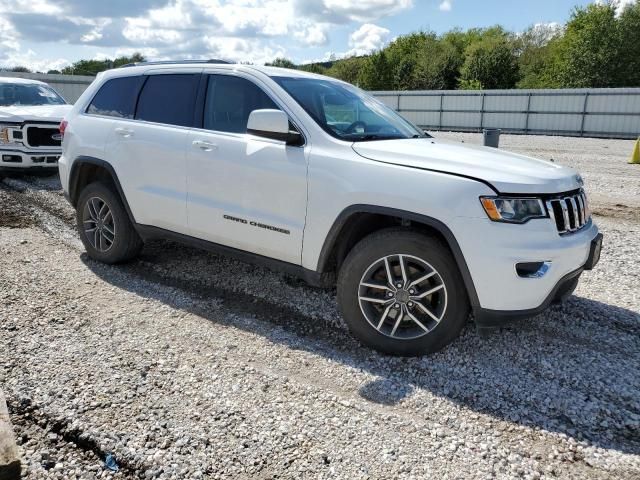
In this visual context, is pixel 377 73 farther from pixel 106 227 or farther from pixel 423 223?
pixel 423 223

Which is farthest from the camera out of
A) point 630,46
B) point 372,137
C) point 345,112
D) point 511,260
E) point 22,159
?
point 630,46

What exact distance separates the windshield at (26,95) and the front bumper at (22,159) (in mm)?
1520

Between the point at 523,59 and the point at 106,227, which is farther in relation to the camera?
the point at 523,59

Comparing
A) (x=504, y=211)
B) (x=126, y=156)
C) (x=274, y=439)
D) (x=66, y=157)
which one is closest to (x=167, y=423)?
(x=274, y=439)

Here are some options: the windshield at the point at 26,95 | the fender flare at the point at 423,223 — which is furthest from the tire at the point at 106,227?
the windshield at the point at 26,95

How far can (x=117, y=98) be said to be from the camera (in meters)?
5.37

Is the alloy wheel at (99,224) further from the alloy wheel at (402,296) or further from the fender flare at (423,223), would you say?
the alloy wheel at (402,296)

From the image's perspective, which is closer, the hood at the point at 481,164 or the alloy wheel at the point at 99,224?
the hood at the point at 481,164

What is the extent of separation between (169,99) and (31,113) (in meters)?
6.67

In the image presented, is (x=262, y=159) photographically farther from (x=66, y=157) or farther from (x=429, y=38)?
(x=429, y=38)

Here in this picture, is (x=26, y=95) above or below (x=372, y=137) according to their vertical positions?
above

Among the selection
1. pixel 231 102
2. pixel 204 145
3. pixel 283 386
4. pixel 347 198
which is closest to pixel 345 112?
pixel 231 102

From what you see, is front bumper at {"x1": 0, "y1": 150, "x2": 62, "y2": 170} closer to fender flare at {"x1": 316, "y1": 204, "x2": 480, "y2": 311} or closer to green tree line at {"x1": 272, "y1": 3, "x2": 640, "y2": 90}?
fender flare at {"x1": 316, "y1": 204, "x2": 480, "y2": 311}

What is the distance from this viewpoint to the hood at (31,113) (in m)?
9.91
